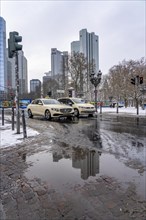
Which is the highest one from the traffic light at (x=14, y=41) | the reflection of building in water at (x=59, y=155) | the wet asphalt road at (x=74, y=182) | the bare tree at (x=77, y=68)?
the bare tree at (x=77, y=68)

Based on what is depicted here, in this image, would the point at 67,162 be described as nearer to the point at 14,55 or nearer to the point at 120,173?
the point at 120,173

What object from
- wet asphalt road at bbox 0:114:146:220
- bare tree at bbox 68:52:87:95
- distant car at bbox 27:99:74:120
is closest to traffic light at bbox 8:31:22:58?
wet asphalt road at bbox 0:114:146:220

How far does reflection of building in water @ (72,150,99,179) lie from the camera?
4.95 m

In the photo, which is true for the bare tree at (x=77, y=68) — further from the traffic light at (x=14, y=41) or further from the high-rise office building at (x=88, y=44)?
the traffic light at (x=14, y=41)

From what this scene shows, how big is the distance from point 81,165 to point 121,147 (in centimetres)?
216

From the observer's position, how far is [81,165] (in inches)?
215

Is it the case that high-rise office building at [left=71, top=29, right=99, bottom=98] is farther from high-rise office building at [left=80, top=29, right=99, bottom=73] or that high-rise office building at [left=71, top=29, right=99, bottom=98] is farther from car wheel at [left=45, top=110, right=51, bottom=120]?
car wheel at [left=45, top=110, right=51, bottom=120]

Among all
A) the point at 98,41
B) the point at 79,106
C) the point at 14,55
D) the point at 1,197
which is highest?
the point at 98,41

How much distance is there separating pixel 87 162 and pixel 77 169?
21.4 inches

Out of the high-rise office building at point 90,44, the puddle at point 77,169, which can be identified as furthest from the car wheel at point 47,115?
the high-rise office building at point 90,44

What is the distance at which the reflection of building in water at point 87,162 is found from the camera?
4.95 m

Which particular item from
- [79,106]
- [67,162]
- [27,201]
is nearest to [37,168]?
[67,162]

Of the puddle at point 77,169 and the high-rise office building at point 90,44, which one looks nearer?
the puddle at point 77,169

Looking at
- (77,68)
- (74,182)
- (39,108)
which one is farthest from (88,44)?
(74,182)
